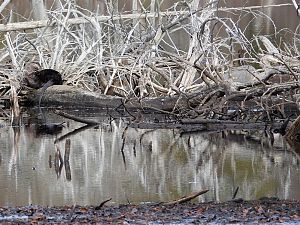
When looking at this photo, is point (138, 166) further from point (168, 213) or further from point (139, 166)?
point (168, 213)

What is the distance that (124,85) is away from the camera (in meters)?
15.5

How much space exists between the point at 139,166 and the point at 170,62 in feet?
16.0

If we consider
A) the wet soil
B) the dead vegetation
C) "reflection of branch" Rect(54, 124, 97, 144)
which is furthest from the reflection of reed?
the dead vegetation

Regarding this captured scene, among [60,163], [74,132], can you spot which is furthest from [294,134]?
[60,163]

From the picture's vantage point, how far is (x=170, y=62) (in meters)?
14.4

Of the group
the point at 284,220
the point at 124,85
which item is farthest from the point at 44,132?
the point at 284,220

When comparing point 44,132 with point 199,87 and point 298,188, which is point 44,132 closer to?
point 199,87

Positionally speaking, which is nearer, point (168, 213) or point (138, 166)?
point (168, 213)

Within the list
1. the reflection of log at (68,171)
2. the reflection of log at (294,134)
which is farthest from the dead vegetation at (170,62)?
the reflection of log at (68,171)

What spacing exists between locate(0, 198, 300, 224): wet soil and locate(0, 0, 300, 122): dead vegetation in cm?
461

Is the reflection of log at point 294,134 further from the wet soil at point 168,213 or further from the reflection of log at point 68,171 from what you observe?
the wet soil at point 168,213

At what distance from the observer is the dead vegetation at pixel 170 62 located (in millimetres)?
12508

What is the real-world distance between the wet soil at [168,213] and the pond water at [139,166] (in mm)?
651

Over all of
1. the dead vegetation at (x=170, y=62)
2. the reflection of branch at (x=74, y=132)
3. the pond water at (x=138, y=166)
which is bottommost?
the pond water at (x=138, y=166)
